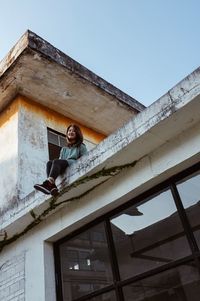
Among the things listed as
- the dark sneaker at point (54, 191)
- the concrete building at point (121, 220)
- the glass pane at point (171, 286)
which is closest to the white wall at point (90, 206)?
the concrete building at point (121, 220)

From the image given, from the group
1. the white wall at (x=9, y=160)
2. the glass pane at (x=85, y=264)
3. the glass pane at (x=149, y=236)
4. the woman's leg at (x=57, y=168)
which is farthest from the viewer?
the white wall at (x=9, y=160)

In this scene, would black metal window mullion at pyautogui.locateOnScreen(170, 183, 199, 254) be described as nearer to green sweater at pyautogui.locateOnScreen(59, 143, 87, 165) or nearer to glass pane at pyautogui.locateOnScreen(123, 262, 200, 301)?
glass pane at pyautogui.locateOnScreen(123, 262, 200, 301)

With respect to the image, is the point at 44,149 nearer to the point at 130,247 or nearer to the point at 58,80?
→ the point at 58,80

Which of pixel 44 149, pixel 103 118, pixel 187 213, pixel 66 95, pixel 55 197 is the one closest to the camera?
pixel 187 213

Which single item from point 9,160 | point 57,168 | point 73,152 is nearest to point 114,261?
point 57,168

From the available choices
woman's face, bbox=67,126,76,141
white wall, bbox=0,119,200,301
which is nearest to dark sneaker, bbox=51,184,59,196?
white wall, bbox=0,119,200,301

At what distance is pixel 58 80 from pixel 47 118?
0.75 meters

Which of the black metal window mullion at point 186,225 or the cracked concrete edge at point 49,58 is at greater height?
the cracked concrete edge at point 49,58

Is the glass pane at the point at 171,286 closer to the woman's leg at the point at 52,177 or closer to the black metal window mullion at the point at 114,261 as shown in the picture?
the black metal window mullion at the point at 114,261

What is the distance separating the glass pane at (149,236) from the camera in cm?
259

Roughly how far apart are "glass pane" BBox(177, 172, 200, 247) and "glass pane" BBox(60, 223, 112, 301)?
3.07 ft

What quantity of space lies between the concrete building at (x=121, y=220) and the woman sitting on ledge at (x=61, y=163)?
0.37 ft

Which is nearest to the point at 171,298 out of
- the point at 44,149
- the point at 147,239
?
the point at 147,239

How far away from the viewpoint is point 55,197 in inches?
127
